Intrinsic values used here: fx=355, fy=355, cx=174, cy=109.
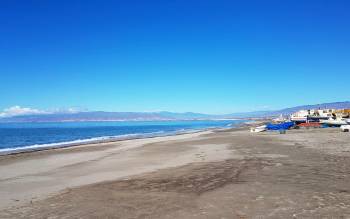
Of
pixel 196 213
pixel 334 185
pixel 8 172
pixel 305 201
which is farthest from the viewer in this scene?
pixel 8 172

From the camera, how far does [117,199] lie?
1016cm

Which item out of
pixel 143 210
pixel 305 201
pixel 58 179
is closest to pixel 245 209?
pixel 305 201

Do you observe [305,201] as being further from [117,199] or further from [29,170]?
[29,170]

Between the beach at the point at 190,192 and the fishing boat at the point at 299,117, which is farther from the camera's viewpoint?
the fishing boat at the point at 299,117

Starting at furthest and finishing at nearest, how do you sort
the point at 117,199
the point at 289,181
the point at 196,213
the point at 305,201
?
the point at 289,181, the point at 117,199, the point at 305,201, the point at 196,213

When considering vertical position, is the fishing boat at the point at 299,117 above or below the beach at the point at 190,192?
above

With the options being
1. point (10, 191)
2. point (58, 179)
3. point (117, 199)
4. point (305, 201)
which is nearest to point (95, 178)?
point (58, 179)

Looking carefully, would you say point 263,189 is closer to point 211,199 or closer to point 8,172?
point 211,199

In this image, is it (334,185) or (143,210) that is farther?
(334,185)

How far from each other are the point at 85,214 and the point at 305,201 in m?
5.57

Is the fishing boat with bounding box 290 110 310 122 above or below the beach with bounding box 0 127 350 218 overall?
above

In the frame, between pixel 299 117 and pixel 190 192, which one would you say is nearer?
pixel 190 192

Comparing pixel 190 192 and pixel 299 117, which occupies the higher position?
pixel 299 117

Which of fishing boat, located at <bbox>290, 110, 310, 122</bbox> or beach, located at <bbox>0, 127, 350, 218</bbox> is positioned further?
fishing boat, located at <bbox>290, 110, 310, 122</bbox>
